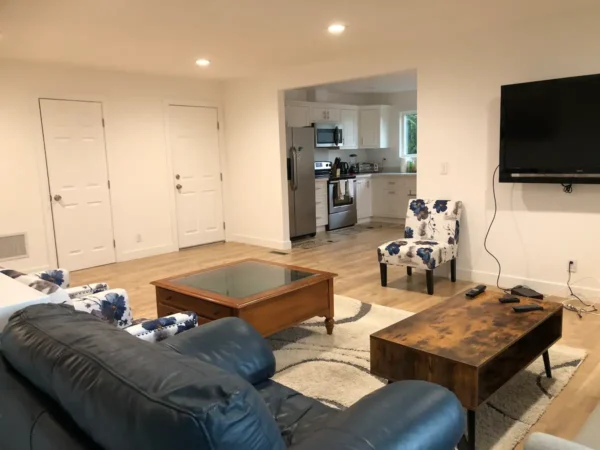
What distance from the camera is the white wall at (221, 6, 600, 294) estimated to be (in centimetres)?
386

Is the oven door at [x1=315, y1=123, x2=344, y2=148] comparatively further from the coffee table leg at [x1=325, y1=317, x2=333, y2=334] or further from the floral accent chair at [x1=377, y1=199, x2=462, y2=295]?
the coffee table leg at [x1=325, y1=317, x2=333, y2=334]

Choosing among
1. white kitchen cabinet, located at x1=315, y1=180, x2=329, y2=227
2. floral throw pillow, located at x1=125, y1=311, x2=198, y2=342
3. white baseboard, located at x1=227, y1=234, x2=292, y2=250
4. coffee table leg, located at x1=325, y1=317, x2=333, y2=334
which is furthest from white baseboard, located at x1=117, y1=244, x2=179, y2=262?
floral throw pillow, located at x1=125, y1=311, x2=198, y2=342

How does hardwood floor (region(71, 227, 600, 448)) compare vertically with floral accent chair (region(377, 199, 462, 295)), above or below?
A: below

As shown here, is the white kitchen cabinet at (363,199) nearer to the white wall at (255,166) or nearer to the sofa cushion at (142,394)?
the white wall at (255,166)

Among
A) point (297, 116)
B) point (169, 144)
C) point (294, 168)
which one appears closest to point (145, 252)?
point (169, 144)

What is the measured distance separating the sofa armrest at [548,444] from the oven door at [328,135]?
689 cm

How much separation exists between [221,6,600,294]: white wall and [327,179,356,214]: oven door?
9.62 feet

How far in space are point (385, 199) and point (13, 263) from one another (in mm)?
5732

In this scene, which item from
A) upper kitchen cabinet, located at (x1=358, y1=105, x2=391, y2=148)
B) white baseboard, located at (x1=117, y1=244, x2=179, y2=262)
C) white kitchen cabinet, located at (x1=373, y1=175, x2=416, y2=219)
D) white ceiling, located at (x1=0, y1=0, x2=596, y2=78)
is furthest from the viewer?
upper kitchen cabinet, located at (x1=358, y1=105, x2=391, y2=148)

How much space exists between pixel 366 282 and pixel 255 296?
200cm

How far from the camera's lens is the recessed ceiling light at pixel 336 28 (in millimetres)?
3945

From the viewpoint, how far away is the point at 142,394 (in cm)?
87

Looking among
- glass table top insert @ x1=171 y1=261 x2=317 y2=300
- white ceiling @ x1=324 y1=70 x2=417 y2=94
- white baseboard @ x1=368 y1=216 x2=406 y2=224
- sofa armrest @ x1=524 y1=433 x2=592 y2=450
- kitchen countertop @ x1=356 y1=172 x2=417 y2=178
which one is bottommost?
white baseboard @ x1=368 y1=216 x2=406 y2=224

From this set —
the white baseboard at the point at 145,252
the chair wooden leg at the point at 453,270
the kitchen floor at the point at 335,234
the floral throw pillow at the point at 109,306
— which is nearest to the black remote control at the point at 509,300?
the chair wooden leg at the point at 453,270
